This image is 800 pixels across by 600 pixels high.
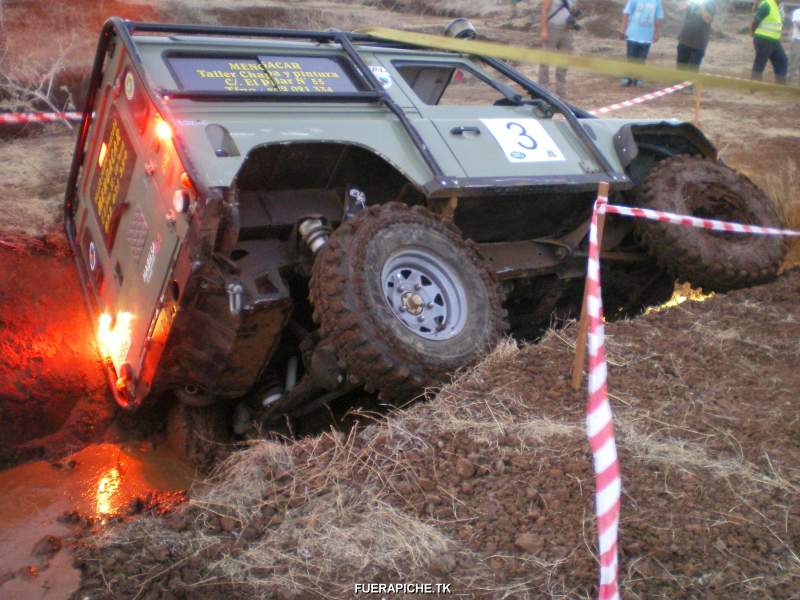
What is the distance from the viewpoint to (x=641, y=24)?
1318cm

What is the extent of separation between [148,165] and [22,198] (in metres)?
3.83

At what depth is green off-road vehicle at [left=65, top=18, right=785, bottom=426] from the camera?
4.41 m

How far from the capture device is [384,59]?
5.83 meters

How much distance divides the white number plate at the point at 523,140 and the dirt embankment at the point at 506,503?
1563 millimetres

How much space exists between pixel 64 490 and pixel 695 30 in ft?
37.1

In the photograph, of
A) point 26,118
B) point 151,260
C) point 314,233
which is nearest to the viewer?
point 151,260

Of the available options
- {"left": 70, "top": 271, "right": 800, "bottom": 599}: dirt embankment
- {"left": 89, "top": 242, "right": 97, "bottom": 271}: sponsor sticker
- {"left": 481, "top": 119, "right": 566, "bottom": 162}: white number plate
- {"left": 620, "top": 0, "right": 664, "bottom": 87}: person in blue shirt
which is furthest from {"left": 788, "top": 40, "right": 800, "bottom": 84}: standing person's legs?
{"left": 89, "top": 242, "right": 97, "bottom": 271}: sponsor sticker

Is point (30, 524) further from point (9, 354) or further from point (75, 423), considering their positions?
point (9, 354)

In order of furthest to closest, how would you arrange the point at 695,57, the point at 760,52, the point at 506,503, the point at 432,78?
the point at 695,57
the point at 760,52
the point at 432,78
the point at 506,503

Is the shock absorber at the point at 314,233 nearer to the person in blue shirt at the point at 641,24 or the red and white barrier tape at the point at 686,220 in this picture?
the red and white barrier tape at the point at 686,220

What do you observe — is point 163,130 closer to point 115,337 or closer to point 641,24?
point 115,337

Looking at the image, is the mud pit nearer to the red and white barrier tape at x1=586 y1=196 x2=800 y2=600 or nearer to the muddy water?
the muddy water

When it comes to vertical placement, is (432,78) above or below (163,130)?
above

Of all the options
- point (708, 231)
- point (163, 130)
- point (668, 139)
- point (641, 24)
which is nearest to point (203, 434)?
point (163, 130)
